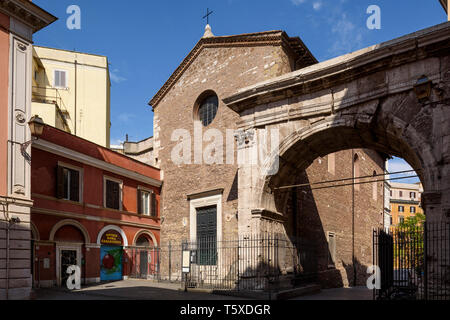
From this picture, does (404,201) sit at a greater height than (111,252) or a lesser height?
greater

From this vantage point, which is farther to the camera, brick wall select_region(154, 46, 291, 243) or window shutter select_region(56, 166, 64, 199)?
brick wall select_region(154, 46, 291, 243)

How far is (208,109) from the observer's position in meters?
18.7

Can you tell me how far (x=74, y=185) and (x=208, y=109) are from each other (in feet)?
21.1

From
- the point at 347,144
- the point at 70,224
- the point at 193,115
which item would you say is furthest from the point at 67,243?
the point at 347,144

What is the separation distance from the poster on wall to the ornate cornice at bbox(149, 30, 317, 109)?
24.8 ft

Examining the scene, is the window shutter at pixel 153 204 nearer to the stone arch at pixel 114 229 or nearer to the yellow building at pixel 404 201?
the stone arch at pixel 114 229

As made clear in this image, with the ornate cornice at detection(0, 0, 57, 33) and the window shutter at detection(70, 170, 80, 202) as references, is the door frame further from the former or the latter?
the ornate cornice at detection(0, 0, 57, 33)

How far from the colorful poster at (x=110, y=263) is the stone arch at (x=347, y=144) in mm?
7922

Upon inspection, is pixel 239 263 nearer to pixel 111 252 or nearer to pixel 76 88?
pixel 111 252

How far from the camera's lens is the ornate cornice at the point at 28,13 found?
11.5 meters

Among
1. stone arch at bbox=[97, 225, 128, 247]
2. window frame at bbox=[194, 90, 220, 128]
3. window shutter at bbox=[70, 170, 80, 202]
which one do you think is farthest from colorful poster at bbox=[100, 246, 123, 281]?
window frame at bbox=[194, 90, 220, 128]

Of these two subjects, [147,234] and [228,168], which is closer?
[228,168]

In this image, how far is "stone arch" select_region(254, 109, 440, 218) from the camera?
968 centimetres
